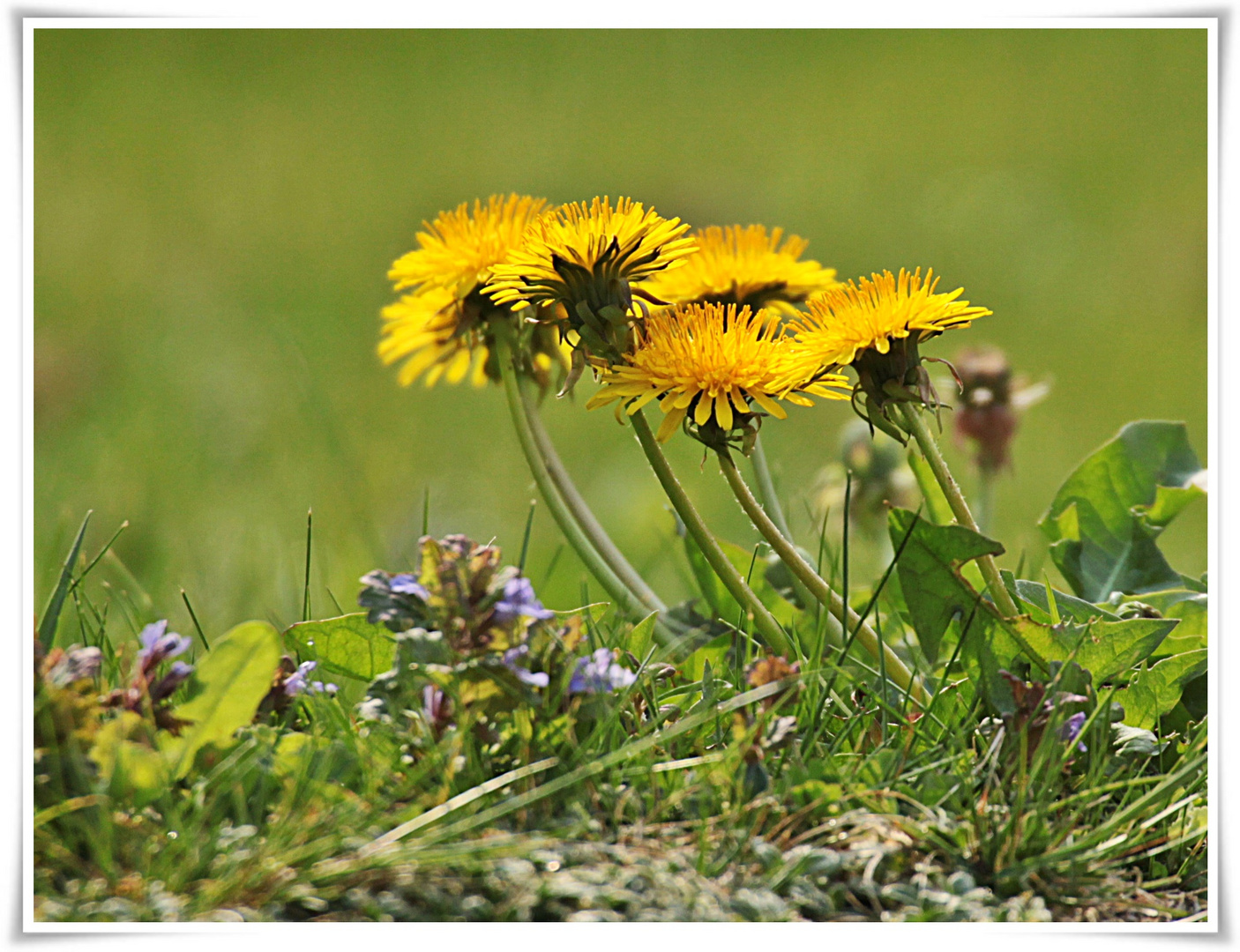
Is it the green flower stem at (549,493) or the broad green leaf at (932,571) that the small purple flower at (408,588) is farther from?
the broad green leaf at (932,571)

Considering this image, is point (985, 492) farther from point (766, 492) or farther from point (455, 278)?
point (455, 278)

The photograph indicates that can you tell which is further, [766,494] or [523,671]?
[766,494]

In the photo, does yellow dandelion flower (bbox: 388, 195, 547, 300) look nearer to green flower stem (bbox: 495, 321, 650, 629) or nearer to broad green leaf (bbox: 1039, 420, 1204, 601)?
green flower stem (bbox: 495, 321, 650, 629)

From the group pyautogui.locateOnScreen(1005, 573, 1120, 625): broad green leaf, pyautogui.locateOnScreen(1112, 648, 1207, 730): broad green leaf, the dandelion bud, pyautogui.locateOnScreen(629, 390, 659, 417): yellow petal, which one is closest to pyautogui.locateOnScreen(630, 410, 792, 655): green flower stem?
pyautogui.locateOnScreen(629, 390, 659, 417): yellow petal

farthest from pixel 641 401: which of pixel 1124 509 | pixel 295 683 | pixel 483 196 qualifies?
pixel 483 196

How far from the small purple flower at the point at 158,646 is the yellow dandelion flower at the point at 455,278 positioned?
0.46 m

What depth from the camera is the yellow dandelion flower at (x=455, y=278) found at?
1.43m

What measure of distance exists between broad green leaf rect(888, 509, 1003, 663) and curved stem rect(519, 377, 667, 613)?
13.2 inches

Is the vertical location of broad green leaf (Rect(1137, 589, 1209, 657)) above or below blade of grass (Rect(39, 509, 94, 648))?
below

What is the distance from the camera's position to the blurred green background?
10.8 ft

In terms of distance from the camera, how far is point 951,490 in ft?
4.33

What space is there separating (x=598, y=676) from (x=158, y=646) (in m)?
0.46

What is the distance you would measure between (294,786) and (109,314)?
3737 millimetres
